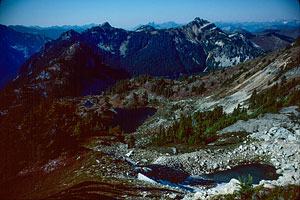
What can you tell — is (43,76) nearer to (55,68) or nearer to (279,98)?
(55,68)

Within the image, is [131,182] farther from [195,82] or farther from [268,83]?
[195,82]

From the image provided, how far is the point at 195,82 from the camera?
10200 centimetres

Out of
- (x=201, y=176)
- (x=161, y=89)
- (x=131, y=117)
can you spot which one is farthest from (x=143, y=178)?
(x=161, y=89)

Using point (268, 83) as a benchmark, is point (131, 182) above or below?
below

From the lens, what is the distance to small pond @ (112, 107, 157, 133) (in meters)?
70.6

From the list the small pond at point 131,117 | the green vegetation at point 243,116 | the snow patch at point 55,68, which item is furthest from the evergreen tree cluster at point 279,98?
the snow patch at point 55,68

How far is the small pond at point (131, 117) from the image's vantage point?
232 ft

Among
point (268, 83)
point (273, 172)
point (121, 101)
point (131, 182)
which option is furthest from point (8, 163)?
point (121, 101)

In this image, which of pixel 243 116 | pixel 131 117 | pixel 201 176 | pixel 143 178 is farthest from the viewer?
pixel 131 117

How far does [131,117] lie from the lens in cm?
8231

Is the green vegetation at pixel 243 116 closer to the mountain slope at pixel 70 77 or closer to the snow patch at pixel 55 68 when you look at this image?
the mountain slope at pixel 70 77

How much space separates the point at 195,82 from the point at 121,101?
150 ft

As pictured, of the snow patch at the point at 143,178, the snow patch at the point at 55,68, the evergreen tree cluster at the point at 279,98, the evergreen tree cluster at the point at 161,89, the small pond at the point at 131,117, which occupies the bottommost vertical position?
the small pond at the point at 131,117

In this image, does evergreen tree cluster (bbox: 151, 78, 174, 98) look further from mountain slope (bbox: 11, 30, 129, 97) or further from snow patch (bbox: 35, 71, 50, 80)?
snow patch (bbox: 35, 71, 50, 80)
